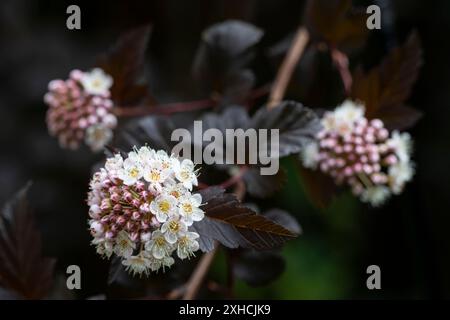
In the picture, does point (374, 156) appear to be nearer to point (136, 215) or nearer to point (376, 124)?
point (376, 124)

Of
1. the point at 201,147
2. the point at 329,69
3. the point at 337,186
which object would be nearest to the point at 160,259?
the point at 201,147

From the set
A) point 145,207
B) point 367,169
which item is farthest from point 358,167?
point 145,207

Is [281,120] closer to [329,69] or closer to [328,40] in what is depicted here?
[328,40]

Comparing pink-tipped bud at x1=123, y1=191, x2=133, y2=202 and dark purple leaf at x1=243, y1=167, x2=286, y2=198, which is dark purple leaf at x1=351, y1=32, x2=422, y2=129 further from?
pink-tipped bud at x1=123, y1=191, x2=133, y2=202

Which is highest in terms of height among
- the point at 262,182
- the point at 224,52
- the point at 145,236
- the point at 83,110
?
the point at 224,52

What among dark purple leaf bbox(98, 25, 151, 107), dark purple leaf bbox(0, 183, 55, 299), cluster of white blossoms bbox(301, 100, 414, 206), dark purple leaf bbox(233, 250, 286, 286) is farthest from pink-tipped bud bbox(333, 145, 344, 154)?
dark purple leaf bbox(0, 183, 55, 299)

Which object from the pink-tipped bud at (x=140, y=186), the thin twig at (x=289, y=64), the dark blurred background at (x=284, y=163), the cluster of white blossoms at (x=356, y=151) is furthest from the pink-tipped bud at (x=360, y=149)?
the dark blurred background at (x=284, y=163)
